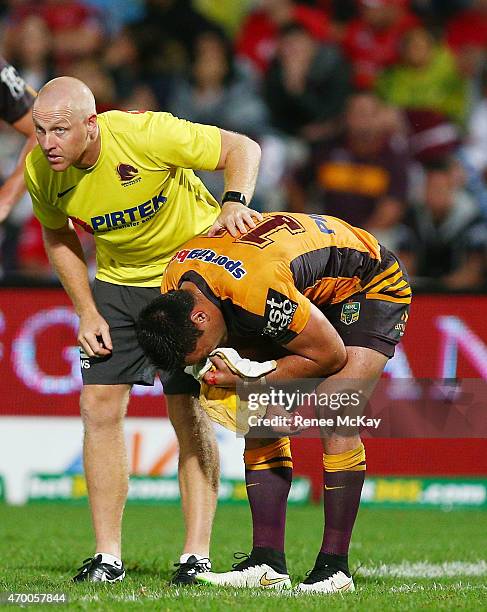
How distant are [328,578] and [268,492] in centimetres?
51

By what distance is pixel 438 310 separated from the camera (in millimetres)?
9812

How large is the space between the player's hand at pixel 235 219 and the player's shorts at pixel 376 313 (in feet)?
2.06

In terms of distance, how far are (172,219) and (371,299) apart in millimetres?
1082

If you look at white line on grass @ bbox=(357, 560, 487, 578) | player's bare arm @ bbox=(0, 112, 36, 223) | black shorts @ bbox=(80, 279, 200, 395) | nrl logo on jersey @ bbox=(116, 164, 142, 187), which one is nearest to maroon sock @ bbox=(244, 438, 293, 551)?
black shorts @ bbox=(80, 279, 200, 395)

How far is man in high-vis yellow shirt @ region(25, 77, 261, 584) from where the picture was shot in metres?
5.73

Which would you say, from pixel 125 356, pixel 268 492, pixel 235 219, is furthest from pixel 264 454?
pixel 235 219

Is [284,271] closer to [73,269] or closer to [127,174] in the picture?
[127,174]

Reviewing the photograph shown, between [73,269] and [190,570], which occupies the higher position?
[73,269]

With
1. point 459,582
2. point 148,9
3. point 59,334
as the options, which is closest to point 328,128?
point 148,9

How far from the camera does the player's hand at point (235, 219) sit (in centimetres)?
556

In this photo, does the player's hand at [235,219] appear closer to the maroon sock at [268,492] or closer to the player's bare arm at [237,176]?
the player's bare arm at [237,176]

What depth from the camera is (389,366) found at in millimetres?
9664

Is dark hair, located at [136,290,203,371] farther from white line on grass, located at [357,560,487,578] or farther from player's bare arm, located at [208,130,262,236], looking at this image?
white line on grass, located at [357,560,487,578]

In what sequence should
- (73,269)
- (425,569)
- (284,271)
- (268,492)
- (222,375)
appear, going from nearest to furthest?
1. (284,271)
2. (222,375)
3. (268,492)
4. (73,269)
5. (425,569)
